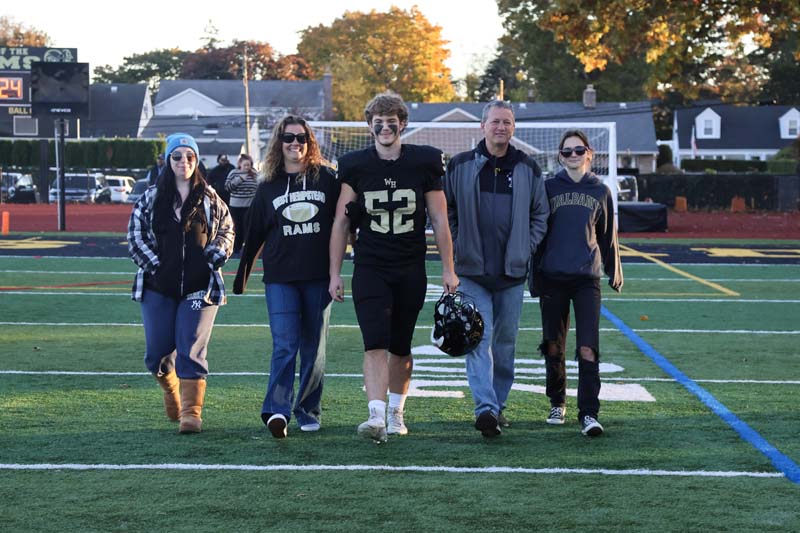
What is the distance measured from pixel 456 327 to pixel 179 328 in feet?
5.13

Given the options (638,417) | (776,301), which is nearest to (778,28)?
(776,301)

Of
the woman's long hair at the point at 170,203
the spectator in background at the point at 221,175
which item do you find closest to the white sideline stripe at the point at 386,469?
the woman's long hair at the point at 170,203

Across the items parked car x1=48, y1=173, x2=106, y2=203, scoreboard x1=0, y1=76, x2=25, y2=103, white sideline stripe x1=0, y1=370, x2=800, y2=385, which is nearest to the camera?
white sideline stripe x1=0, y1=370, x2=800, y2=385

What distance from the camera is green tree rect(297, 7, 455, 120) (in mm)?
90562

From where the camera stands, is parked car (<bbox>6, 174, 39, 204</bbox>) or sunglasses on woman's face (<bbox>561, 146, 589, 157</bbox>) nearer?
sunglasses on woman's face (<bbox>561, 146, 589, 157</bbox>)

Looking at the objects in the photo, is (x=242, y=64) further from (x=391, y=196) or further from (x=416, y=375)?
(x=391, y=196)

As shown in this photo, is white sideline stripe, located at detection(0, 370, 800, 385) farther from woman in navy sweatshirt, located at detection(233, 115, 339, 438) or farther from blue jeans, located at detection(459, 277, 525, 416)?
woman in navy sweatshirt, located at detection(233, 115, 339, 438)

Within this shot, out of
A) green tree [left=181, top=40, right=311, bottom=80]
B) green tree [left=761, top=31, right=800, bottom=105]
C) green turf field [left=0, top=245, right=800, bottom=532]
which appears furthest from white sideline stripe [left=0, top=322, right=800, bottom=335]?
green tree [left=181, top=40, right=311, bottom=80]

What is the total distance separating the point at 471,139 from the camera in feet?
121

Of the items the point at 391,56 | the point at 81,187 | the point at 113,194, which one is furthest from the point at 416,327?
the point at 391,56

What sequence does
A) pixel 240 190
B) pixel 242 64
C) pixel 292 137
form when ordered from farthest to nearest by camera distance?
pixel 242 64 < pixel 240 190 < pixel 292 137

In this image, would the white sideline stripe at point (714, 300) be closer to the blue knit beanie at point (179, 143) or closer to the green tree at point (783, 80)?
the blue knit beanie at point (179, 143)

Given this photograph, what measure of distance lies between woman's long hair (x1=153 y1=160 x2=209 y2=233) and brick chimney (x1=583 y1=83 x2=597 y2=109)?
63.3 m

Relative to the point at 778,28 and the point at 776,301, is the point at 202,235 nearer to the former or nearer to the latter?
the point at 776,301
